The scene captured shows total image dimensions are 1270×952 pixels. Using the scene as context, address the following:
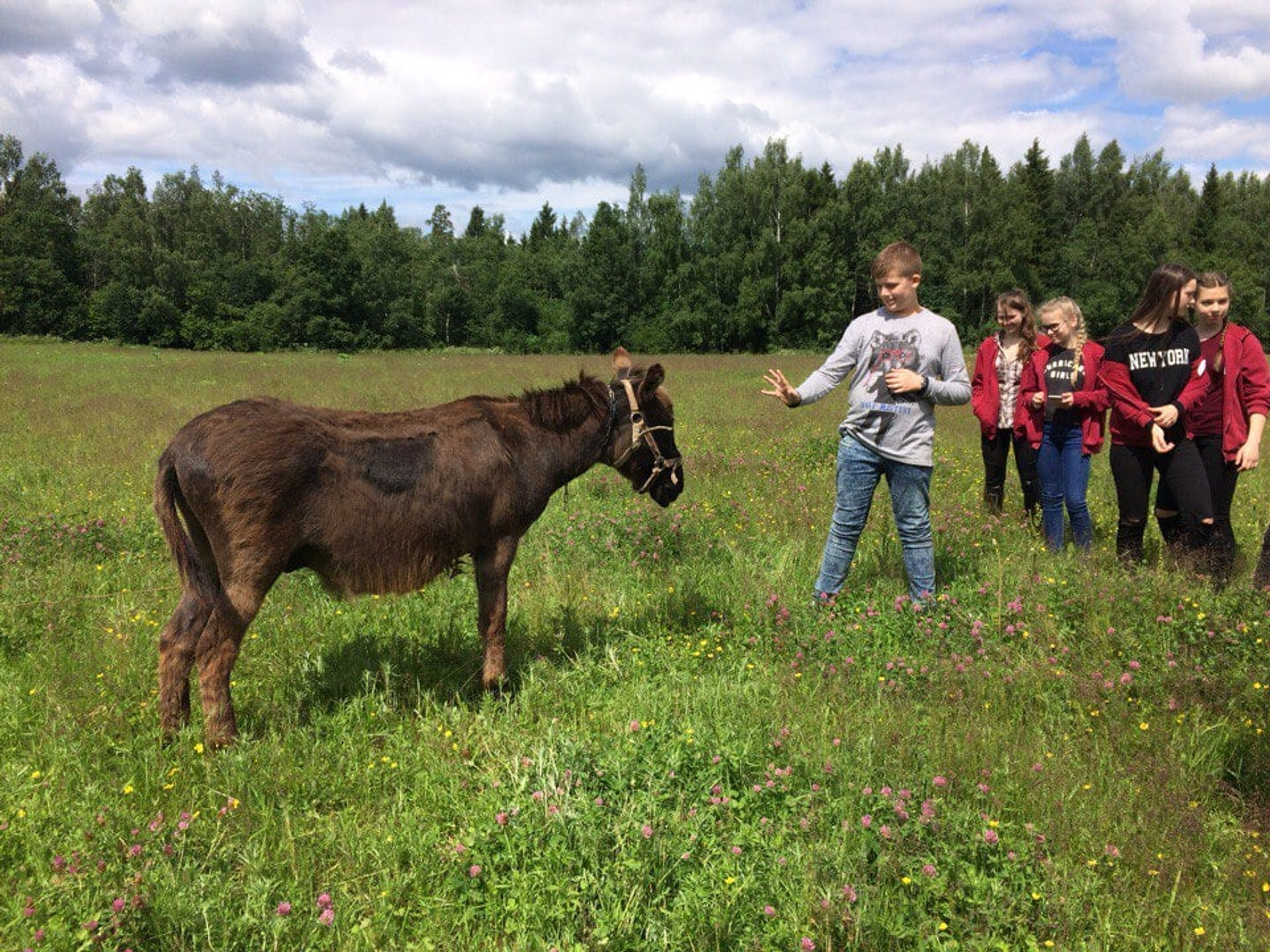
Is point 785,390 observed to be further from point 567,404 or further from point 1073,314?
point 1073,314

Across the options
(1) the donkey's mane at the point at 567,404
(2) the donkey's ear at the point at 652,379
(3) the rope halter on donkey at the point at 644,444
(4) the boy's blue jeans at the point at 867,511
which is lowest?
(4) the boy's blue jeans at the point at 867,511

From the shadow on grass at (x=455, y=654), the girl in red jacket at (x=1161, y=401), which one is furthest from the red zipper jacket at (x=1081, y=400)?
the shadow on grass at (x=455, y=654)

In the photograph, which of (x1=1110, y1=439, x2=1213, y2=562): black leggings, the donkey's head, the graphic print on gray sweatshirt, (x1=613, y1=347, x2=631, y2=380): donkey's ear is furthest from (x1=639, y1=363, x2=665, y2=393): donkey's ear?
(x1=1110, y1=439, x2=1213, y2=562): black leggings

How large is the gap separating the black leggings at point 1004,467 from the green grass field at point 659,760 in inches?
19.5

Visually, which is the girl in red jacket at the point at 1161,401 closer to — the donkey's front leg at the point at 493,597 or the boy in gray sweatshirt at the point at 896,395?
the boy in gray sweatshirt at the point at 896,395

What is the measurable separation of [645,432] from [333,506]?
2029 millimetres

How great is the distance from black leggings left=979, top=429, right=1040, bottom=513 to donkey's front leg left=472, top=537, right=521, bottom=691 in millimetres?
5199

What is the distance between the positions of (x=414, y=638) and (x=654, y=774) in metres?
2.42

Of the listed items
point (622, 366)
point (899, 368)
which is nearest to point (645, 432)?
point (622, 366)

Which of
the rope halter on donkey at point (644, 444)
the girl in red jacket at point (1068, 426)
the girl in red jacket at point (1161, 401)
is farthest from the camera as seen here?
the girl in red jacket at point (1068, 426)

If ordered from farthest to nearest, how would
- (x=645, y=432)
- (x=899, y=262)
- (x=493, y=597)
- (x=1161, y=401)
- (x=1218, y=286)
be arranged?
(x=1161, y=401) < (x=1218, y=286) < (x=645, y=432) < (x=899, y=262) < (x=493, y=597)

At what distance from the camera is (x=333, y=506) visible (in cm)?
375

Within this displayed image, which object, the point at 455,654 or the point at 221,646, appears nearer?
the point at 221,646

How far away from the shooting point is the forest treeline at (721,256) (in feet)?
177
